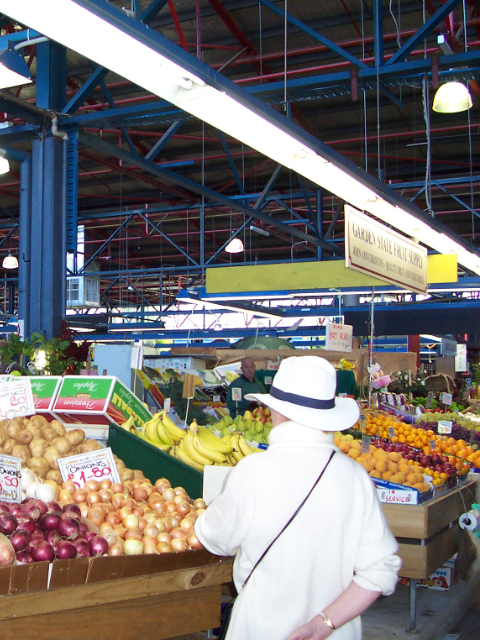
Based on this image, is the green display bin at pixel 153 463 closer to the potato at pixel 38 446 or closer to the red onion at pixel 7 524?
the potato at pixel 38 446

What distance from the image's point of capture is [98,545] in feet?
8.22

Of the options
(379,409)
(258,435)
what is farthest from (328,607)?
(379,409)

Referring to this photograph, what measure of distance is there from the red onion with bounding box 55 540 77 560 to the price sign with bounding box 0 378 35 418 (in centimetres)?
142

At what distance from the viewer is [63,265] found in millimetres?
7320

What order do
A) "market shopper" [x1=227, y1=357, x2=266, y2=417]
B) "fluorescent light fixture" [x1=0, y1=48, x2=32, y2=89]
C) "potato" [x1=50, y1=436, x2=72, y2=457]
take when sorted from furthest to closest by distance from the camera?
1. "market shopper" [x1=227, y1=357, x2=266, y2=417]
2. "fluorescent light fixture" [x1=0, y1=48, x2=32, y2=89]
3. "potato" [x1=50, y1=436, x2=72, y2=457]

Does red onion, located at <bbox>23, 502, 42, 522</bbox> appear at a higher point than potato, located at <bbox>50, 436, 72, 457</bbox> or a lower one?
lower

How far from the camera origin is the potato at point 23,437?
3.51m

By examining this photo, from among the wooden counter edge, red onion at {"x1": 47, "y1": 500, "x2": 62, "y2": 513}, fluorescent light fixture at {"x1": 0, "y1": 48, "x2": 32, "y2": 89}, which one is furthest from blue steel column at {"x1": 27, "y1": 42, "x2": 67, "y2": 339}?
the wooden counter edge

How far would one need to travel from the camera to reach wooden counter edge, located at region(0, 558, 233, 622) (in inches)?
87.1

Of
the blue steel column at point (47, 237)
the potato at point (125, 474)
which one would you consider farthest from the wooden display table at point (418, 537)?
the blue steel column at point (47, 237)

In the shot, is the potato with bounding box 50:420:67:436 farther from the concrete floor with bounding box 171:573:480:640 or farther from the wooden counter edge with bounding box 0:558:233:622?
the concrete floor with bounding box 171:573:480:640

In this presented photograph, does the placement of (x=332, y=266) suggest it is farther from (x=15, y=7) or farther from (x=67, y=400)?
(x=15, y=7)

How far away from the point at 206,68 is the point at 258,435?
3081 mm

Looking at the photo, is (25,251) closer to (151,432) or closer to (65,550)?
(151,432)
